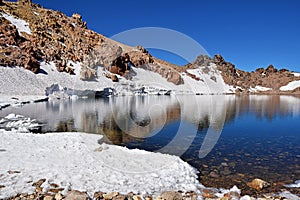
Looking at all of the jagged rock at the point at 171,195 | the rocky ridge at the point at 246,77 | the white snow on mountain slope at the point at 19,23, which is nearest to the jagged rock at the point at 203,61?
the rocky ridge at the point at 246,77

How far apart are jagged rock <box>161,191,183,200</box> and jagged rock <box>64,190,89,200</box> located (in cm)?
200

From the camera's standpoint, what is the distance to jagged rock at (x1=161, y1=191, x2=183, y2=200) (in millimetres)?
6453

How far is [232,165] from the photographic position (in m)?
10.1

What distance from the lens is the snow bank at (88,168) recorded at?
707 cm

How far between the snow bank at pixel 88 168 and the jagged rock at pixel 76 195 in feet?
1.19

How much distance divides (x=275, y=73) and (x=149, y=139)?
5820 inches

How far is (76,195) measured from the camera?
20.3 feet

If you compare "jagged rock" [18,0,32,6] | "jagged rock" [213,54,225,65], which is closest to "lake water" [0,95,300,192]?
"jagged rock" [18,0,32,6]

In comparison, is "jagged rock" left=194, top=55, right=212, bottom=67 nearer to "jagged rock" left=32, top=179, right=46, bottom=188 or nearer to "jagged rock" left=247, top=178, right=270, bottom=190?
"jagged rock" left=247, top=178, right=270, bottom=190

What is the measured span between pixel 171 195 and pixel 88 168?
3259 millimetres

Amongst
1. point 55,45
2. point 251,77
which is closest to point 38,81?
point 55,45

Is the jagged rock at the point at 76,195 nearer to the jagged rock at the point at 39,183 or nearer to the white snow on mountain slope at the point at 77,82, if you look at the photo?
the jagged rock at the point at 39,183

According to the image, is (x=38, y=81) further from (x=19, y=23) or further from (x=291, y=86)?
(x=291, y=86)

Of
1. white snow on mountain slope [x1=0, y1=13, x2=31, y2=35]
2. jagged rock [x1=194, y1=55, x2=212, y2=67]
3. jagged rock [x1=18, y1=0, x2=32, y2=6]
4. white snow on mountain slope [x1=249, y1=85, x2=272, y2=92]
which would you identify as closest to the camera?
white snow on mountain slope [x1=0, y1=13, x2=31, y2=35]
